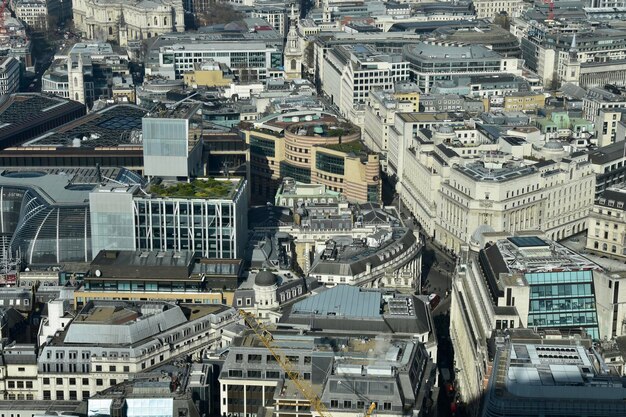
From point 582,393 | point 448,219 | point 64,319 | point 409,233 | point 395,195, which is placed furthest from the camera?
point 395,195

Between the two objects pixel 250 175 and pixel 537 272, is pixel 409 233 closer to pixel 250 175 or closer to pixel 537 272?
pixel 537 272

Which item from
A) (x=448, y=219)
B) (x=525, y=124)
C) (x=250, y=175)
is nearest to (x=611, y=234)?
(x=448, y=219)

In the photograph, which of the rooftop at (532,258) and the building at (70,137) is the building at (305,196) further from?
the rooftop at (532,258)

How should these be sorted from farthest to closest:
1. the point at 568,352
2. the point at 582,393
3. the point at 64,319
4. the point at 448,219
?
1. the point at 448,219
2. the point at 64,319
3. the point at 568,352
4. the point at 582,393

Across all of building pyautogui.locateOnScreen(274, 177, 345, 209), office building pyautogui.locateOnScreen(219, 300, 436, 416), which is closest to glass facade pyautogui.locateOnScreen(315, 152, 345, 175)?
building pyautogui.locateOnScreen(274, 177, 345, 209)

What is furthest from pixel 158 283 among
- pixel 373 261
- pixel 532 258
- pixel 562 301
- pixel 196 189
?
pixel 562 301

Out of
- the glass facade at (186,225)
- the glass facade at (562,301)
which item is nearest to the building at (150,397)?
the glass facade at (186,225)
